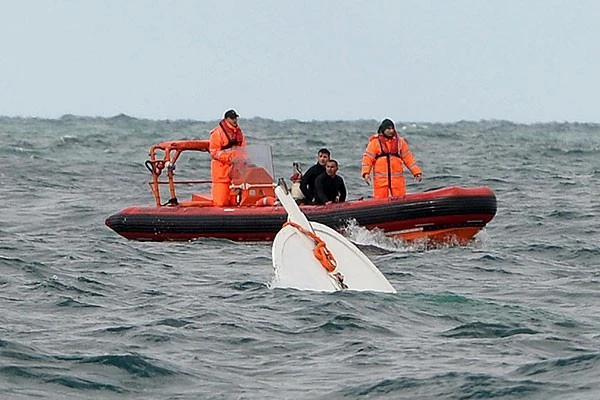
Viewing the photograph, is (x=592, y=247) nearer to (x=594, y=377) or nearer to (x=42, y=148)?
(x=594, y=377)

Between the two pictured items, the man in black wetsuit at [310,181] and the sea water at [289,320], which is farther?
the man in black wetsuit at [310,181]

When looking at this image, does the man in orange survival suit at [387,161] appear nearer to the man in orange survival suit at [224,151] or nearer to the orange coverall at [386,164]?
the orange coverall at [386,164]

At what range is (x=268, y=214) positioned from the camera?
16031 mm

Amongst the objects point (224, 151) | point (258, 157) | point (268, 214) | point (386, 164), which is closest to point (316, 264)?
point (268, 214)

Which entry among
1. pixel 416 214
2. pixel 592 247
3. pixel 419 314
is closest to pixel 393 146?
pixel 416 214

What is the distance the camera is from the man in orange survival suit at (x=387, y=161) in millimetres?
16156

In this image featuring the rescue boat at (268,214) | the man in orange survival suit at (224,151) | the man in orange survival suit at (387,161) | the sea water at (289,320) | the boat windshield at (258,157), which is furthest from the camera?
the boat windshield at (258,157)

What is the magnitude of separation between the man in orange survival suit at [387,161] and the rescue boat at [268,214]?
1.66 ft

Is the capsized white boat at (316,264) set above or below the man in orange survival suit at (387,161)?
below

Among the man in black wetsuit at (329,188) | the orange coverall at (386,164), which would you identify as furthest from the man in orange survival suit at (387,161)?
the man in black wetsuit at (329,188)

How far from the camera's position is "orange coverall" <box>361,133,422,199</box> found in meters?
16.2

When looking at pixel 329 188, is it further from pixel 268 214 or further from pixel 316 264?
pixel 316 264

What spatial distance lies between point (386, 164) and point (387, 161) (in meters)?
0.04

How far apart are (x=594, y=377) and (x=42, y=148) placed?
36.6m
